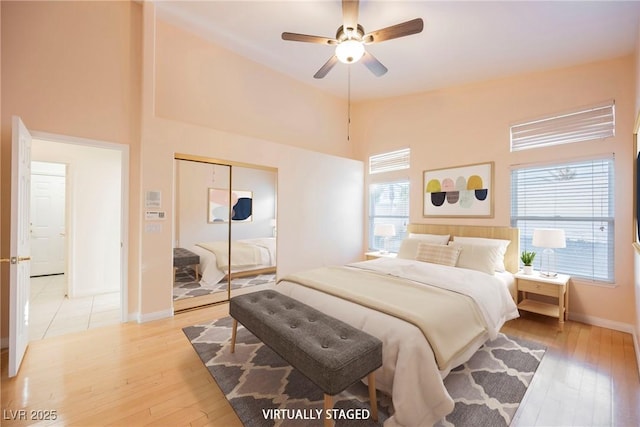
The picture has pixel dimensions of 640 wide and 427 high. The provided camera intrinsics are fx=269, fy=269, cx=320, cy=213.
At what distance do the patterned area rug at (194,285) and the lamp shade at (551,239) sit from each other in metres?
3.60

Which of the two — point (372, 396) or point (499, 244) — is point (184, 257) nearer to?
point (372, 396)

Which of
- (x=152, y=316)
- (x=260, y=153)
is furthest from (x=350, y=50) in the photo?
(x=152, y=316)

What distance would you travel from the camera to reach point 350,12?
218 cm

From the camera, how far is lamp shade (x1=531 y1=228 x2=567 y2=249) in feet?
9.71

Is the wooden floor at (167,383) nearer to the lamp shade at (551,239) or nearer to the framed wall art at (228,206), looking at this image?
the lamp shade at (551,239)

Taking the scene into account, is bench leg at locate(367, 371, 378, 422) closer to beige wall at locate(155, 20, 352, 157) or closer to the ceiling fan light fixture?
A: the ceiling fan light fixture

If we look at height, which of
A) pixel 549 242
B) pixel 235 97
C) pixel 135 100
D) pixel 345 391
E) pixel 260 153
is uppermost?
pixel 235 97

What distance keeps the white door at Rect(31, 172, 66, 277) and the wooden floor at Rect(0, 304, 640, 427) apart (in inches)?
131

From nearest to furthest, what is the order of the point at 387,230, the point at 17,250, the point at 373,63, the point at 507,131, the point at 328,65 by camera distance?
the point at 17,250 → the point at 373,63 → the point at 328,65 → the point at 507,131 → the point at 387,230

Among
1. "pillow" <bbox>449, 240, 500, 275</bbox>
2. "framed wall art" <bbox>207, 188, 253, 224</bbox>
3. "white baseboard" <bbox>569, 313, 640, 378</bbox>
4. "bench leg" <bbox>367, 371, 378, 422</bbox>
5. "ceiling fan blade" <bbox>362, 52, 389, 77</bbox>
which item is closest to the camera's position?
"bench leg" <bbox>367, 371, 378, 422</bbox>

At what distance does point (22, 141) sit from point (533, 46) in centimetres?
497

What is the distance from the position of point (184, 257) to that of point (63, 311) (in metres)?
1.66

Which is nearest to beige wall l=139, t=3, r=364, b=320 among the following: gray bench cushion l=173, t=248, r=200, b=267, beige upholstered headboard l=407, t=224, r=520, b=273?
gray bench cushion l=173, t=248, r=200, b=267

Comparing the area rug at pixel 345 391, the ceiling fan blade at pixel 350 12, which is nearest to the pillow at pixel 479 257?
the area rug at pixel 345 391
